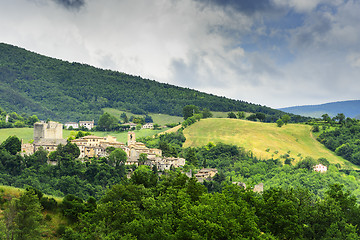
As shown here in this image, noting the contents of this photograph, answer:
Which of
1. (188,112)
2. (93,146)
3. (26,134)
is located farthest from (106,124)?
(93,146)

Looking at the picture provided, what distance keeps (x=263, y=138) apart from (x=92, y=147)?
2814 inches

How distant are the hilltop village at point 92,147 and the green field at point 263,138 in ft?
139

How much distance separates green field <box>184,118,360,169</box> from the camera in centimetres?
13800

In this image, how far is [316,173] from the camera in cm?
11325

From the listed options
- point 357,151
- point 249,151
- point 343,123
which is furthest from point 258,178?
point 343,123

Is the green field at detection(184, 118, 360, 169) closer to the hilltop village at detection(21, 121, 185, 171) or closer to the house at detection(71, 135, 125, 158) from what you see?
the hilltop village at detection(21, 121, 185, 171)

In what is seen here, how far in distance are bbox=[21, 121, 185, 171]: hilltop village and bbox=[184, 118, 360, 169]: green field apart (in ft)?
139

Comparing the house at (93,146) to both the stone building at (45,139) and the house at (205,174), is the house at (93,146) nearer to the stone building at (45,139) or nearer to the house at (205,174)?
the stone building at (45,139)

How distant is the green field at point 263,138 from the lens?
138m

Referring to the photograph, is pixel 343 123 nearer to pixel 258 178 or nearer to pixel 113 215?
pixel 258 178

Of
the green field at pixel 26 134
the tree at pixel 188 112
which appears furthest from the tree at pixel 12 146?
the tree at pixel 188 112

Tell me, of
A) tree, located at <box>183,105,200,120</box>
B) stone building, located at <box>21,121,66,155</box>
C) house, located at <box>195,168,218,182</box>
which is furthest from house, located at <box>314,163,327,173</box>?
stone building, located at <box>21,121,66,155</box>

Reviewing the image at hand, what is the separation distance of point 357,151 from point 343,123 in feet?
77.5

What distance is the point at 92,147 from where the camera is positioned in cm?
9169
